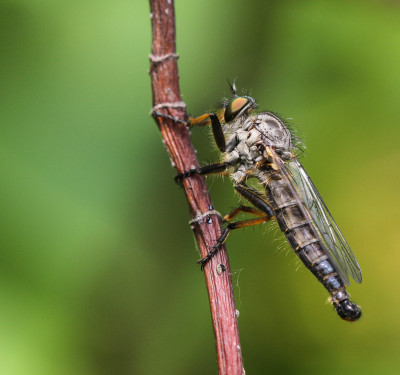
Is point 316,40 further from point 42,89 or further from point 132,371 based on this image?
point 132,371

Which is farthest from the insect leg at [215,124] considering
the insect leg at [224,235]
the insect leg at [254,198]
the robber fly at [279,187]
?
the insect leg at [224,235]

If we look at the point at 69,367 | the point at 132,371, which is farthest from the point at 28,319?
the point at 132,371

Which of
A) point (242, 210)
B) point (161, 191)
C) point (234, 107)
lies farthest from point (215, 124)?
point (161, 191)

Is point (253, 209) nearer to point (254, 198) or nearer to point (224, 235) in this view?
point (254, 198)

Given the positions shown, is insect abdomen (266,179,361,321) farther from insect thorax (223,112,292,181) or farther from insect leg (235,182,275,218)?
insect thorax (223,112,292,181)

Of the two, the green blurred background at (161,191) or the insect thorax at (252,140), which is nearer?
the green blurred background at (161,191)

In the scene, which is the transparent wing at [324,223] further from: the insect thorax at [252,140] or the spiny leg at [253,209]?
the spiny leg at [253,209]

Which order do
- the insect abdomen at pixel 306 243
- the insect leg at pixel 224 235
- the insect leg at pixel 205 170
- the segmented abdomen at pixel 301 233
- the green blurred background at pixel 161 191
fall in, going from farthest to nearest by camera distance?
the green blurred background at pixel 161 191 → the segmented abdomen at pixel 301 233 → the insect abdomen at pixel 306 243 → the insect leg at pixel 205 170 → the insect leg at pixel 224 235

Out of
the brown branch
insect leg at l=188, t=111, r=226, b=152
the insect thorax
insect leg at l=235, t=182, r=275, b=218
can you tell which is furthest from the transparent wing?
the brown branch
